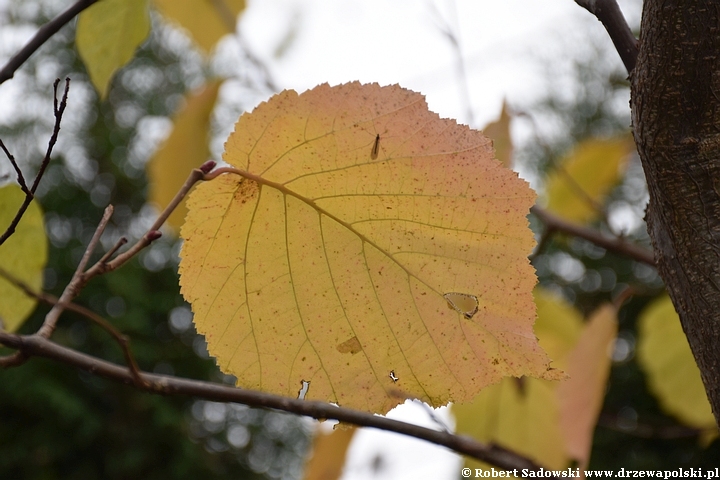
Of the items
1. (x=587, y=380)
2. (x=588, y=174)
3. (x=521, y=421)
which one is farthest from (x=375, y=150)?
(x=588, y=174)

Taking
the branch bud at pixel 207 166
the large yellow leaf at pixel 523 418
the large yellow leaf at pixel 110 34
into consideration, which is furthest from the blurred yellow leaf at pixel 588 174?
the branch bud at pixel 207 166

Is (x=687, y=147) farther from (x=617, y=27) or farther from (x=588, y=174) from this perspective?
(x=588, y=174)

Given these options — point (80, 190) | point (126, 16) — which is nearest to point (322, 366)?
point (126, 16)

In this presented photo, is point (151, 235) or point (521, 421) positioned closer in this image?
point (151, 235)

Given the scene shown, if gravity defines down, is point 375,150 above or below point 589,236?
below

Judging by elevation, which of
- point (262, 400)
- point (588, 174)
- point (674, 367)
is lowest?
point (262, 400)

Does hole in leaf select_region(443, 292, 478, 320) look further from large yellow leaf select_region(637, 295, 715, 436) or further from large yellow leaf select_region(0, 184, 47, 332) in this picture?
large yellow leaf select_region(637, 295, 715, 436)
